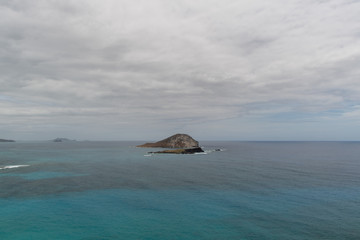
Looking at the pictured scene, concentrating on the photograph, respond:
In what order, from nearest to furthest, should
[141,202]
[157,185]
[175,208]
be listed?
[175,208] → [141,202] → [157,185]

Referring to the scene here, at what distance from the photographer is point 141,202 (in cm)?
3819

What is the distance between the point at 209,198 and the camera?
40344 mm

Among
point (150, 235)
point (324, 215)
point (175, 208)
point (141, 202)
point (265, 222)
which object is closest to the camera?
point (150, 235)

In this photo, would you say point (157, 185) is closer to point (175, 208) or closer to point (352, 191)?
point (175, 208)

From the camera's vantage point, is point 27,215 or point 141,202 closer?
point 27,215

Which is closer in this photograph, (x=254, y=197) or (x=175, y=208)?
(x=175, y=208)

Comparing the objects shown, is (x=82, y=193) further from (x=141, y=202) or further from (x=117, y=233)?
(x=117, y=233)

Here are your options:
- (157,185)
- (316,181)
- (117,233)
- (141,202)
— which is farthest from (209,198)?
(316,181)

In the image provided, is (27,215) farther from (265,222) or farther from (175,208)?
(265,222)

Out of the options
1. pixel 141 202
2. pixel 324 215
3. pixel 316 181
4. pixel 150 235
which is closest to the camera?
pixel 150 235

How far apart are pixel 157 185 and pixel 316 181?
3858cm

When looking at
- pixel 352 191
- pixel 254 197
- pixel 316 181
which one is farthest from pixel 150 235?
pixel 316 181

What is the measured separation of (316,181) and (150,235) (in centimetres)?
4735

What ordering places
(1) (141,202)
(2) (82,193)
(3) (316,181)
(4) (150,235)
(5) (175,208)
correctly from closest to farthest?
1. (4) (150,235)
2. (5) (175,208)
3. (1) (141,202)
4. (2) (82,193)
5. (3) (316,181)
